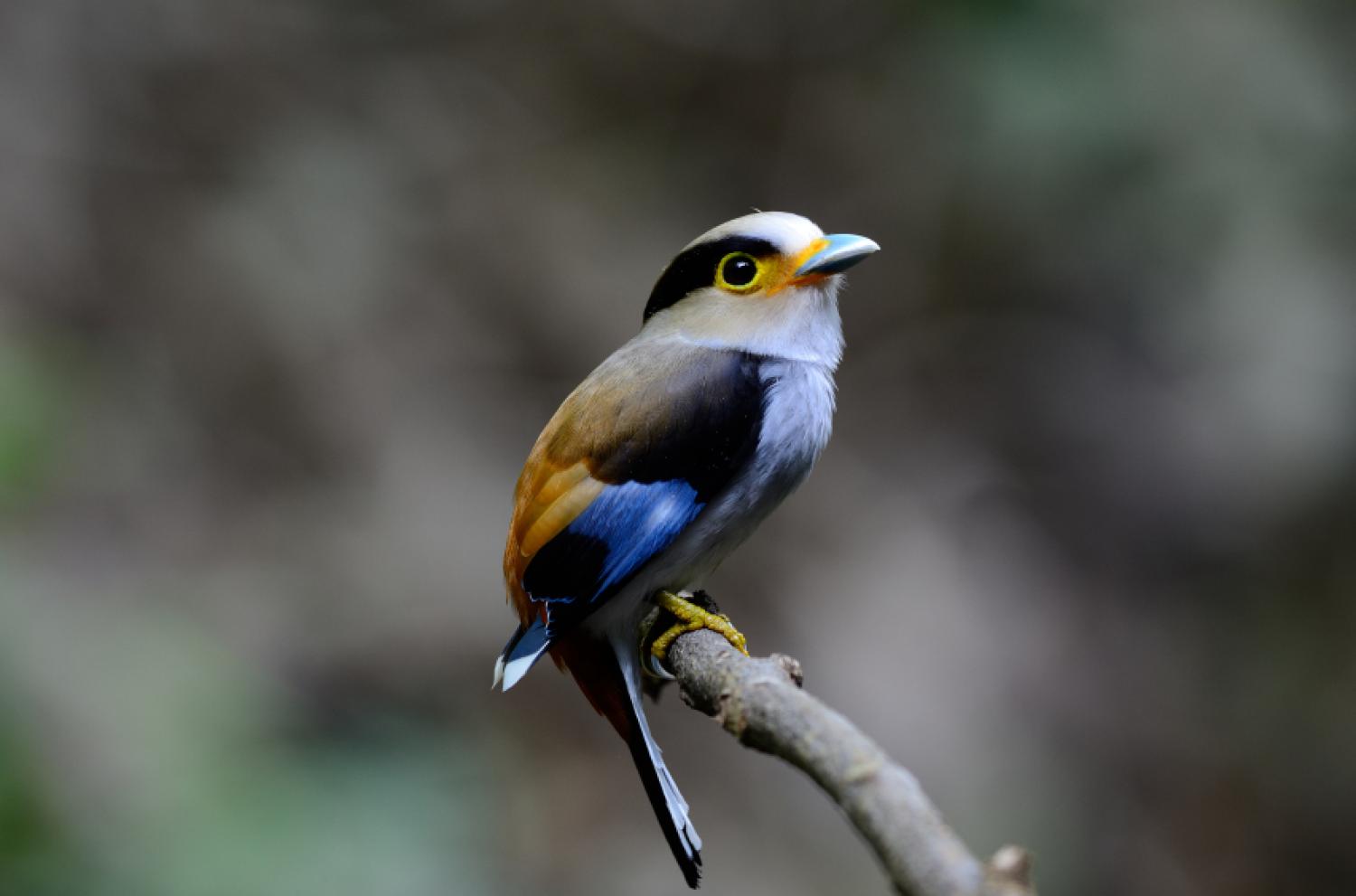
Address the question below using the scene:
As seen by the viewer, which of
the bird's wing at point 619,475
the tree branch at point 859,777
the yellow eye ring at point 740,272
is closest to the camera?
the tree branch at point 859,777

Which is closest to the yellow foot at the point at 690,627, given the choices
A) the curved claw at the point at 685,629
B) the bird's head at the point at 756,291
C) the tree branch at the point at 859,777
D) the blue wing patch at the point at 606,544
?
the curved claw at the point at 685,629

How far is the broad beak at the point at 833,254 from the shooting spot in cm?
208

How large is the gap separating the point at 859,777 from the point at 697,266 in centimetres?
118

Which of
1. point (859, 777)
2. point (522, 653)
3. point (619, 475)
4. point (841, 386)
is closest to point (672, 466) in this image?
point (619, 475)

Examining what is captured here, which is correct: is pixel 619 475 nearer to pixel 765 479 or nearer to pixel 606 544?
pixel 606 544

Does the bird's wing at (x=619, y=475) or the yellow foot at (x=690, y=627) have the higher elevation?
the bird's wing at (x=619, y=475)

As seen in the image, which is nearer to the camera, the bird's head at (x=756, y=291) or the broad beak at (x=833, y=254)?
the broad beak at (x=833, y=254)

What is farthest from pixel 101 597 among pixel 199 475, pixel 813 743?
pixel 813 743

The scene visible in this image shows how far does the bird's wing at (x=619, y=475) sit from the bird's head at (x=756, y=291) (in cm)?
13

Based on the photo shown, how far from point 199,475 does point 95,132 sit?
163 centimetres

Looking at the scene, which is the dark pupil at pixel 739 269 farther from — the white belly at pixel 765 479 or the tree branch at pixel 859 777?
the tree branch at pixel 859 777

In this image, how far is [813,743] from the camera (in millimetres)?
1395

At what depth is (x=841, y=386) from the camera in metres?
5.69

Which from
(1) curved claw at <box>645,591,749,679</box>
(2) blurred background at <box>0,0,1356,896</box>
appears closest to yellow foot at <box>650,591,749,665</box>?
(1) curved claw at <box>645,591,749,679</box>
